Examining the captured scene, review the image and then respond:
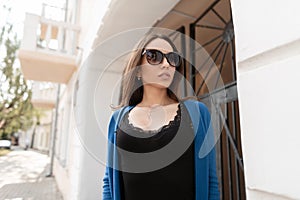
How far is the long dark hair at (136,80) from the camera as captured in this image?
0.83m

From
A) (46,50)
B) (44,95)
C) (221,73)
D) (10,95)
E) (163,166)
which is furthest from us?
(44,95)

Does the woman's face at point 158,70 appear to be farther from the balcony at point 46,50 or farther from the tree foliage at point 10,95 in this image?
the balcony at point 46,50

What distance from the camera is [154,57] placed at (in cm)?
77

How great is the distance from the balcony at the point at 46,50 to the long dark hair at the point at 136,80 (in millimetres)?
2195

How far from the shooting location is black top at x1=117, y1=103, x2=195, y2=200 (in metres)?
0.66

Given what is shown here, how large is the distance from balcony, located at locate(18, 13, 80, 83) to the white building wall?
275cm

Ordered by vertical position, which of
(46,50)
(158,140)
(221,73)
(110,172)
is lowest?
(110,172)

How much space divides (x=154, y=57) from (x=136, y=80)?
14 cm

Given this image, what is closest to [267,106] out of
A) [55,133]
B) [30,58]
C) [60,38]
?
[30,58]

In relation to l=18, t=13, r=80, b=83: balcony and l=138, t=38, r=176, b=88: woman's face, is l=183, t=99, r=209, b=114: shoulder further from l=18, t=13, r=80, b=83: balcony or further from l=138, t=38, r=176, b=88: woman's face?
l=18, t=13, r=80, b=83: balcony

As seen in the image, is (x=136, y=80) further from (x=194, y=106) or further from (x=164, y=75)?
(x=194, y=106)

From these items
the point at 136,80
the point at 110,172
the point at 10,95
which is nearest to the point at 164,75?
the point at 136,80

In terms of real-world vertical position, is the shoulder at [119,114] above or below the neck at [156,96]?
below

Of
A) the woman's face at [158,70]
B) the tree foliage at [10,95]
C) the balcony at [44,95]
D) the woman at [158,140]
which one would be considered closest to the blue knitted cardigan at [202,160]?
the woman at [158,140]
